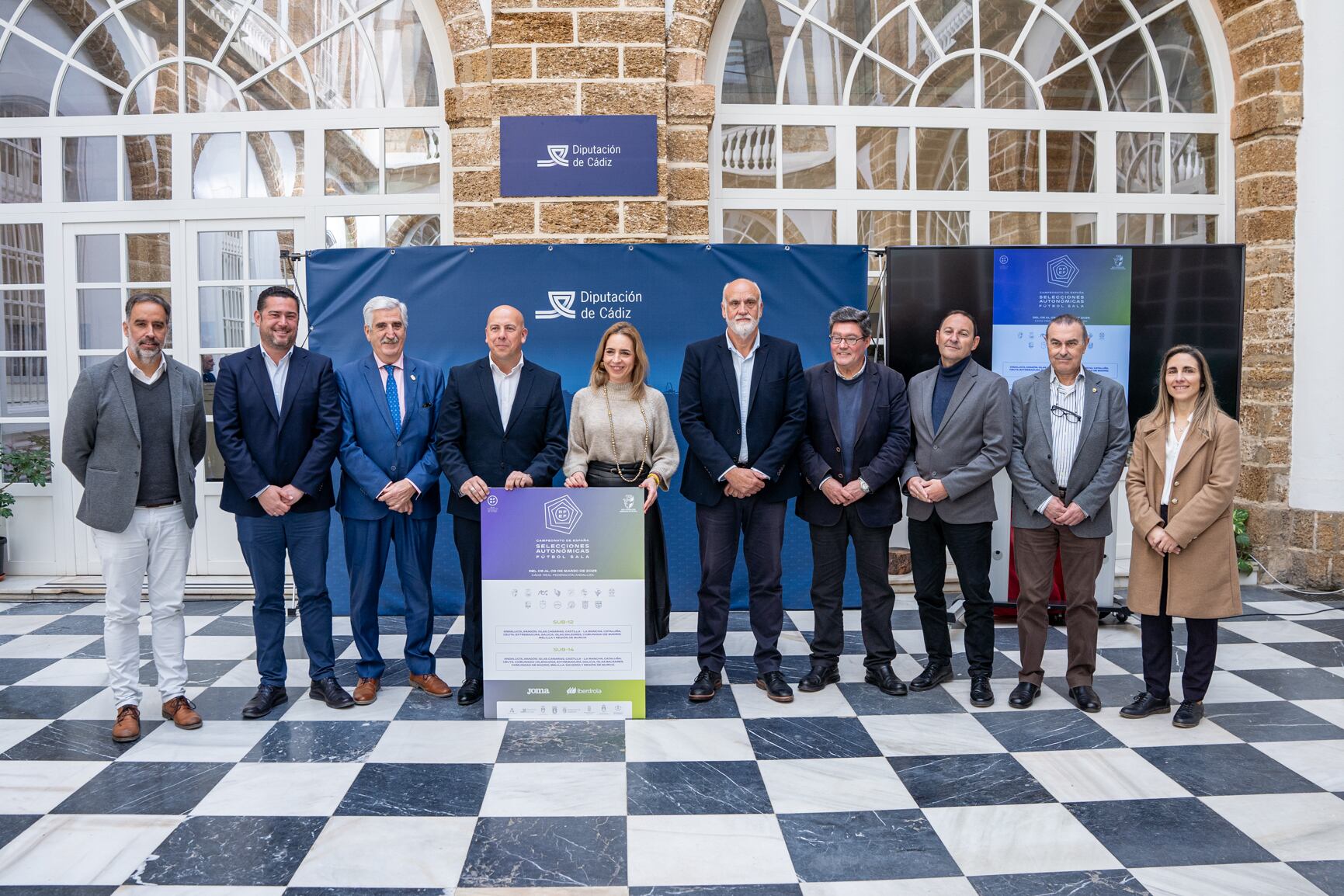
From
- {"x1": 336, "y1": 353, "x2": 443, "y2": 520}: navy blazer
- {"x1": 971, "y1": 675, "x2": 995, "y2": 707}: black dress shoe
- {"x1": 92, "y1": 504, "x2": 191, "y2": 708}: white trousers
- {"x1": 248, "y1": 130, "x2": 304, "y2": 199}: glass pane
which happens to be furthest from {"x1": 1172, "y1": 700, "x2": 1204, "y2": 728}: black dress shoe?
{"x1": 248, "y1": 130, "x2": 304, "y2": 199}: glass pane

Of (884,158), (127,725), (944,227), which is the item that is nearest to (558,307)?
(884,158)

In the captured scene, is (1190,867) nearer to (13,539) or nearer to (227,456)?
(227,456)

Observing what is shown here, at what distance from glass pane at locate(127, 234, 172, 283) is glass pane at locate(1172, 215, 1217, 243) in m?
6.18

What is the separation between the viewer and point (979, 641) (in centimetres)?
396

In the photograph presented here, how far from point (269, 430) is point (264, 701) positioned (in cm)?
106

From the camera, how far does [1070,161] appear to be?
5.91m

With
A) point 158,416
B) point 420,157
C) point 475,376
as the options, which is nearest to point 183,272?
point 420,157

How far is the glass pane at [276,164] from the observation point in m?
5.71

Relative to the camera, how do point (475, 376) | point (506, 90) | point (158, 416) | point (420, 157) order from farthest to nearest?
point (420, 157) < point (506, 90) < point (475, 376) < point (158, 416)

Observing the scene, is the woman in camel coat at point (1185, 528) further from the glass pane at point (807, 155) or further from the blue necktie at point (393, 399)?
the blue necktie at point (393, 399)

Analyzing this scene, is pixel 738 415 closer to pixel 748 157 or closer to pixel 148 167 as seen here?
pixel 748 157

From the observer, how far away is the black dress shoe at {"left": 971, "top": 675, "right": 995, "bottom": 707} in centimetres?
381

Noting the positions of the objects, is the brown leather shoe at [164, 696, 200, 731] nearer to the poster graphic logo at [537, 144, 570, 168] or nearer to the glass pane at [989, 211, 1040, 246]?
the poster graphic logo at [537, 144, 570, 168]

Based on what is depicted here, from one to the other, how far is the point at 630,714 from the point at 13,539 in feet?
14.9
